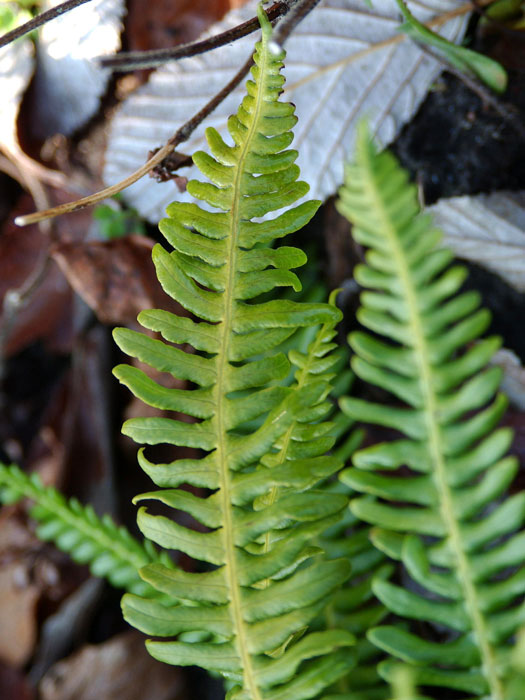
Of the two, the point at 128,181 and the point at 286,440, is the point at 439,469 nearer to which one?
the point at 286,440

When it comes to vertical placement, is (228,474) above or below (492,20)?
below

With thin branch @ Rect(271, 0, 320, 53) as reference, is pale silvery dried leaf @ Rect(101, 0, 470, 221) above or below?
below

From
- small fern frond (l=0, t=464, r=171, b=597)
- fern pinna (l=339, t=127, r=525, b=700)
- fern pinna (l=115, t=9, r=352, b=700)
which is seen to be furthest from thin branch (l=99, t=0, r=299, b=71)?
small fern frond (l=0, t=464, r=171, b=597)

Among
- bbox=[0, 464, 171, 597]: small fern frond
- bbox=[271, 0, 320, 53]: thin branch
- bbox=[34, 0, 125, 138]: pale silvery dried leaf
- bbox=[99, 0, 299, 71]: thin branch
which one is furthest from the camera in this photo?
bbox=[34, 0, 125, 138]: pale silvery dried leaf

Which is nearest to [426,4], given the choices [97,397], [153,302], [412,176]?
[412,176]

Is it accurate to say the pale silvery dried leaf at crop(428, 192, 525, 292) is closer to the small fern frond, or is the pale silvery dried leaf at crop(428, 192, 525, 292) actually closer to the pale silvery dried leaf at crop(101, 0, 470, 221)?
the pale silvery dried leaf at crop(101, 0, 470, 221)

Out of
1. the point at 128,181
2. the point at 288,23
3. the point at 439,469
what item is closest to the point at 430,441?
the point at 439,469

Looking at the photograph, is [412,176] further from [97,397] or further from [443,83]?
[97,397]
